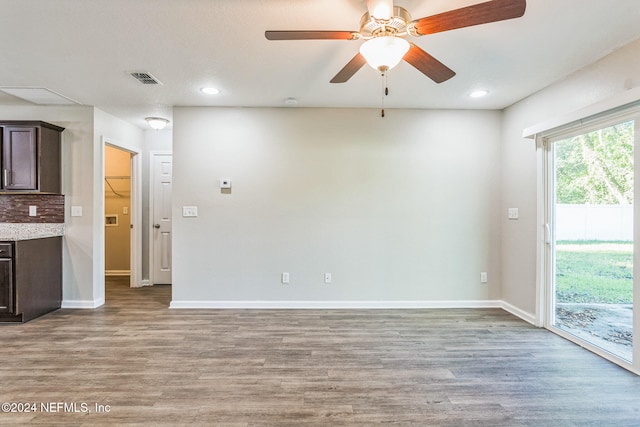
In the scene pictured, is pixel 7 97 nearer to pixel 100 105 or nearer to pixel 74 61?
pixel 100 105

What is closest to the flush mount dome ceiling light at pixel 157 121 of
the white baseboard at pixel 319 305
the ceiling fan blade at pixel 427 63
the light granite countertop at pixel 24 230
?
the light granite countertop at pixel 24 230

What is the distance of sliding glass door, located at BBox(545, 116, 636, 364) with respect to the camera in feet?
8.34

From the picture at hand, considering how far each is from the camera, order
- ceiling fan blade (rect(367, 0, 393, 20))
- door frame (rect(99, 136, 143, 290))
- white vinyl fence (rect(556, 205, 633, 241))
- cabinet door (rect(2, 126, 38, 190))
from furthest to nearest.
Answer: door frame (rect(99, 136, 143, 290)) < cabinet door (rect(2, 126, 38, 190)) < white vinyl fence (rect(556, 205, 633, 241)) < ceiling fan blade (rect(367, 0, 393, 20))

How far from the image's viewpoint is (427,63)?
203 cm

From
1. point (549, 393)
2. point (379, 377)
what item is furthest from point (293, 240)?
point (549, 393)

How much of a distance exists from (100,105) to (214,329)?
2.97 meters

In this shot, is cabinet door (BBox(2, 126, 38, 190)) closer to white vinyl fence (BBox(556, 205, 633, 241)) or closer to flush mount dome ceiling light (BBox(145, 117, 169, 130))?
flush mount dome ceiling light (BBox(145, 117, 169, 130))

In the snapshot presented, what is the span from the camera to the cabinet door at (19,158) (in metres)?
3.57

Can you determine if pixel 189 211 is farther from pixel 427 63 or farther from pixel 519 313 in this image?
pixel 519 313

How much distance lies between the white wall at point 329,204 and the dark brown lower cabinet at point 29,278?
1.39 metres

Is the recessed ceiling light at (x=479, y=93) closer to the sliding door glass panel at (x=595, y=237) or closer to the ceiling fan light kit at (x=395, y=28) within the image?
the sliding door glass panel at (x=595, y=237)

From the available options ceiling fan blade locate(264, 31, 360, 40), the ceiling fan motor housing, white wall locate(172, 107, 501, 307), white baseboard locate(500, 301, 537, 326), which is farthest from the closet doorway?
white baseboard locate(500, 301, 537, 326)

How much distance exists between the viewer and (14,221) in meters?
3.83

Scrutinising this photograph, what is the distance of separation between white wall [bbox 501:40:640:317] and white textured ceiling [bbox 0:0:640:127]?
0.42 feet
